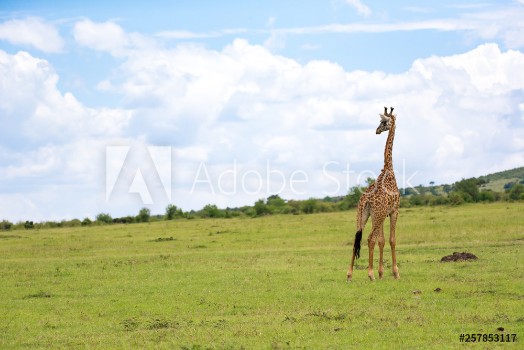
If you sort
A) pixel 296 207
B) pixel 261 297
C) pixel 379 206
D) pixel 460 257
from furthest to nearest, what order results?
pixel 296 207 → pixel 460 257 → pixel 379 206 → pixel 261 297

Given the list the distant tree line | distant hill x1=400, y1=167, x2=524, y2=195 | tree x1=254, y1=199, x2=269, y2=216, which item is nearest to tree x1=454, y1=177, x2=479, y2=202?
the distant tree line

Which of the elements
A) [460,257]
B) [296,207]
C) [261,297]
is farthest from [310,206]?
[261,297]

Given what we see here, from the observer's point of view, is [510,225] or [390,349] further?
[510,225]

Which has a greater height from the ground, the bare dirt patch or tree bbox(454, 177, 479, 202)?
tree bbox(454, 177, 479, 202)

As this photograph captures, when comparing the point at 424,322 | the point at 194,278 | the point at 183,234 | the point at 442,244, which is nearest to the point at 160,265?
the point at 194,278

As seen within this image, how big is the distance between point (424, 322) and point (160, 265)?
1278 centimetres

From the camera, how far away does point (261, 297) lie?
53.1 ft

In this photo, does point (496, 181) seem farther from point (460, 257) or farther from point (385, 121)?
point (385, 121)

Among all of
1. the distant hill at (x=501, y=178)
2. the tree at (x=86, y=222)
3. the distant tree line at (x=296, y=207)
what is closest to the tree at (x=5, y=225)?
the distant tree line at (x=296, y=207)

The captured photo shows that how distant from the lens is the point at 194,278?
2000 centimetres

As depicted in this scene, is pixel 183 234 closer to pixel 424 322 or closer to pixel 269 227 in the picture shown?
pixel 269 227

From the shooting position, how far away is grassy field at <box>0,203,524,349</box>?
12.1 meters

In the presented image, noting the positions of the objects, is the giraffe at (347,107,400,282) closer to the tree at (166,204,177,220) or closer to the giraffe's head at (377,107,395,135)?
the giraffe's head at (377,107,395,135)

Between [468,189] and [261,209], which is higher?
[468,189]
